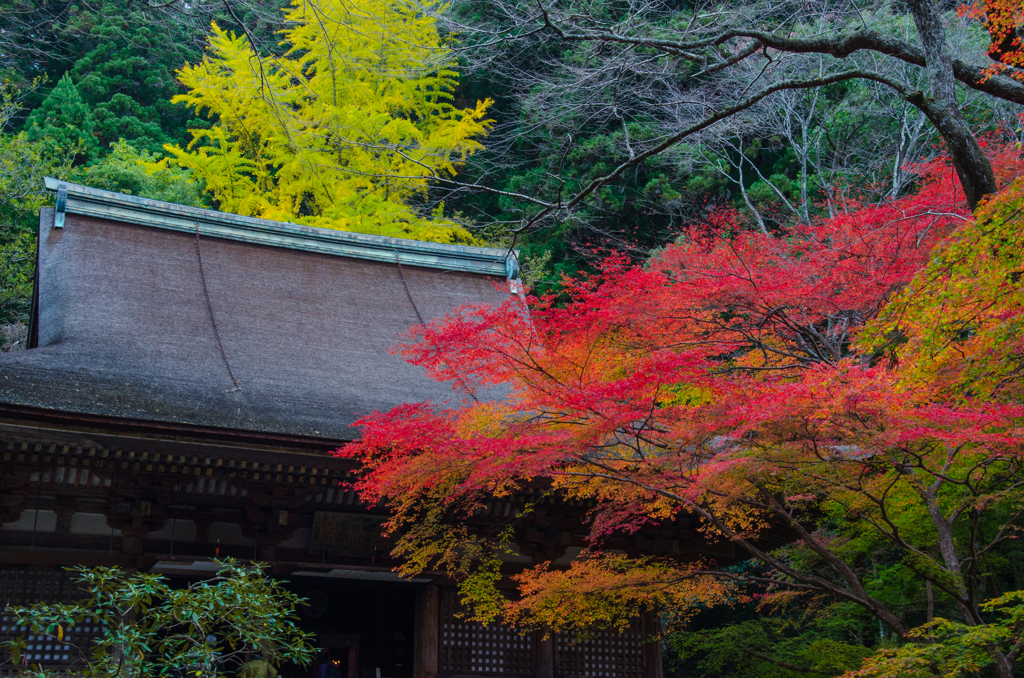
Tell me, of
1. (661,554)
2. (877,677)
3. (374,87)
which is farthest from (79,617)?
(374,87)

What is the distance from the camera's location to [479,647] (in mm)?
8172

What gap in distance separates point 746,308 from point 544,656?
3973 millimetres

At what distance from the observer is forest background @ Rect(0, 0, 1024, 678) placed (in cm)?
605

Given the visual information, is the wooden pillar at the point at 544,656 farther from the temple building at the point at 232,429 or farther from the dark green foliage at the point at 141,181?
the dark green foliage at the point at 141,181

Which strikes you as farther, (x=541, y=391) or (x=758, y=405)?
(x=541, y=391)

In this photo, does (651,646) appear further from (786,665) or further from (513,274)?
(513,274)

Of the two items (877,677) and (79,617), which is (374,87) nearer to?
(79,617)

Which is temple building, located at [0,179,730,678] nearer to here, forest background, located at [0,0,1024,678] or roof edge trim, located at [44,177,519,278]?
roof edge trim, located at [44,177,519,278]

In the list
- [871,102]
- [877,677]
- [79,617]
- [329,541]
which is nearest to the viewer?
[877,677]

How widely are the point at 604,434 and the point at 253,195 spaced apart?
11754 millimetres

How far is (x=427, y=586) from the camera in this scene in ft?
26.8

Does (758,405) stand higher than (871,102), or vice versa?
(871,102)

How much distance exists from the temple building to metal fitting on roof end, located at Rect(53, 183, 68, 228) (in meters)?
0.03

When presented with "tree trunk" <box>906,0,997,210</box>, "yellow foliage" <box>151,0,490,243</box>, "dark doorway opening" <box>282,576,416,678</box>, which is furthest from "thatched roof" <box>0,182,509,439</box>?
"tree trunk" <box>906,0,997,210</box>
